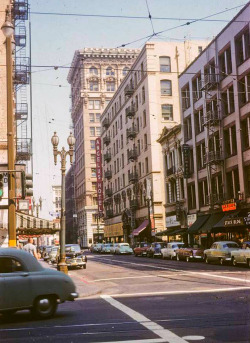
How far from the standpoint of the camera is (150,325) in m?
9.63

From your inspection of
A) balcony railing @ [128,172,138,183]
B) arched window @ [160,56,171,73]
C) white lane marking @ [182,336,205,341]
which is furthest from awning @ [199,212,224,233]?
white lane marking @ [182,336,205,341]

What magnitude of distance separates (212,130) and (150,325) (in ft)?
119

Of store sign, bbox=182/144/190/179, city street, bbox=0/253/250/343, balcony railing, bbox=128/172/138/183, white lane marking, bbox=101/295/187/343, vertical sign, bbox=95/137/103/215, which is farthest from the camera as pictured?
vertical sign, bbox=95/137/103/215

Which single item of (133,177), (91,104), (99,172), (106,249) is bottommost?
(106,249)

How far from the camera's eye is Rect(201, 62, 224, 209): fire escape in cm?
4344

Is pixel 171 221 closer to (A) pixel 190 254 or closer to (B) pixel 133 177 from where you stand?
(B) pixel 133 177

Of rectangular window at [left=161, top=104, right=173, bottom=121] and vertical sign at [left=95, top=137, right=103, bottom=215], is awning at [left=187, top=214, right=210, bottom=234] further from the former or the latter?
vertical sign at [left=95, top=137, right=103, bottom=215]

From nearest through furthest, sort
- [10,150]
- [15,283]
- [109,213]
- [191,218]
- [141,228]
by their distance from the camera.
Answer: [15,283] → [10,150] → [191,218] → [141,228] → [109,213]

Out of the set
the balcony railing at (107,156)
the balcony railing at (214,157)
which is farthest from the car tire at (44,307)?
the balcony railing at (107,156)

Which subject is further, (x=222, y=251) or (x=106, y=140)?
(x=106, y=140)

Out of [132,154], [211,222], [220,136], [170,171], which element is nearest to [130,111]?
[132,154]

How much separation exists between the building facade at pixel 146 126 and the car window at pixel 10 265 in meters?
47.4

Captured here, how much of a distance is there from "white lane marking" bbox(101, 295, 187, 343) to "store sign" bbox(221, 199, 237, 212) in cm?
2684

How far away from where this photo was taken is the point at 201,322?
9781 millimetres
